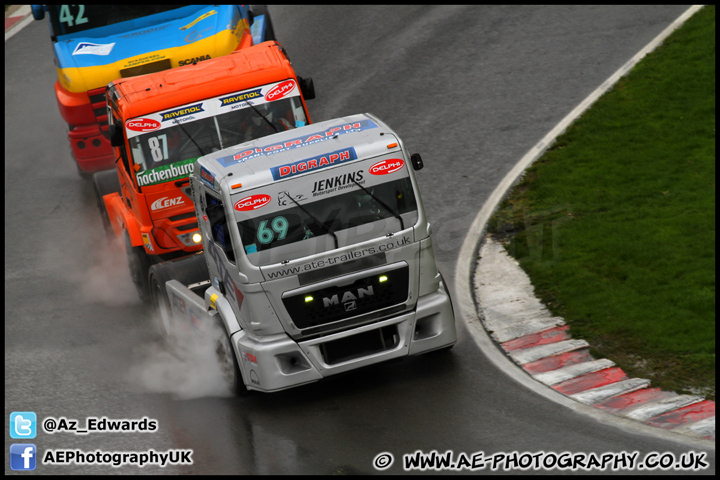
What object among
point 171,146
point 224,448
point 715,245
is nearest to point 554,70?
point 715,245

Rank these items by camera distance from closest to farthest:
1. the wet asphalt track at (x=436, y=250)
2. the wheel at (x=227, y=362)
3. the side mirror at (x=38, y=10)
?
the wet asphalt track at (x=436, y=250) → the wheel at (x=227, y=362) → the side mirror at (x=38, y=10)

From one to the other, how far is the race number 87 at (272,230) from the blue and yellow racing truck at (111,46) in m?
5.91

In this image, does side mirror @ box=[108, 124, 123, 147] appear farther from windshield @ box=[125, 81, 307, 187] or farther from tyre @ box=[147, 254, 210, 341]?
tyre @ box=[147, 254, 210, 341]

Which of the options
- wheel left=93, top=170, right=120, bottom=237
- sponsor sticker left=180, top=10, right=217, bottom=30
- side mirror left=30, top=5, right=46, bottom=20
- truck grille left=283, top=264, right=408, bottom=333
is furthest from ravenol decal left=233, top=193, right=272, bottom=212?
side mirror left=30, top=5, right=46, bottom=20

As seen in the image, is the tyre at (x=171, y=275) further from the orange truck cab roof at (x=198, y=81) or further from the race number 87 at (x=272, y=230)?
the race number 87 at (x=272, y=230)

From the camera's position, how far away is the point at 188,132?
39.3 ft

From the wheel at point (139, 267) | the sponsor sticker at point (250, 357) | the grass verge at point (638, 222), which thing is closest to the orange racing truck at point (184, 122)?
the wheel at point (139, 267)

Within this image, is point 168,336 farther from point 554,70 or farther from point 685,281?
point 554,70

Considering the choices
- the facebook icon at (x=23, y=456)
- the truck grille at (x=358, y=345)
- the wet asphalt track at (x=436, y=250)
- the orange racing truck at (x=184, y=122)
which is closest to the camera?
the wet asphalt track at (x=436, y=250)

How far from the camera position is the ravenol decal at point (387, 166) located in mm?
9711

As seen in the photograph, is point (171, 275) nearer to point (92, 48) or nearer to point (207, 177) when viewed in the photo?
point (207, 177)

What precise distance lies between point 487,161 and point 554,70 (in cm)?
388

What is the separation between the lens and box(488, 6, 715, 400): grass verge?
10414mm

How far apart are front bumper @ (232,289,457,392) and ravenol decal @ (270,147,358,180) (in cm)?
170
